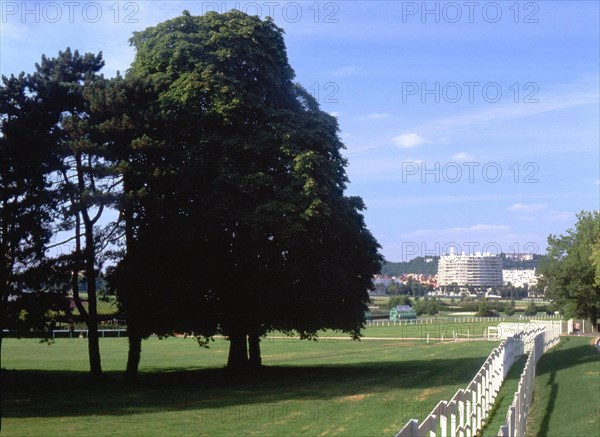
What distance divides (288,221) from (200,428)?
13.2m

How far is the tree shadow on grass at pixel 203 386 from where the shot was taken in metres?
24.7

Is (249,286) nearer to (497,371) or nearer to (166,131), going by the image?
(166,131)

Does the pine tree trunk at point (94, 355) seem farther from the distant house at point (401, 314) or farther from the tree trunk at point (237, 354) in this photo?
the distant house at point (401, 314)

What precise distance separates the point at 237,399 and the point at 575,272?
53319 mm

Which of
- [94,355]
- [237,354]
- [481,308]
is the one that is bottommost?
[481,308]

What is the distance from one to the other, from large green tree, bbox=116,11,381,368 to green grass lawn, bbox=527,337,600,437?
9564mm

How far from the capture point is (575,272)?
235 feet

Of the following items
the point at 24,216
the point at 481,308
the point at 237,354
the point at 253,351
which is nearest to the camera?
the point at 24,216

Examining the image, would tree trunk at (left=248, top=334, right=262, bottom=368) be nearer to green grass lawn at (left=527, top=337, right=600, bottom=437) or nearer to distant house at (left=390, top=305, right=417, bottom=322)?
green grass lawn at (left=527, top=337, right=600, bottom=437)

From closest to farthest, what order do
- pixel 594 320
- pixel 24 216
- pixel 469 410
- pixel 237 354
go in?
1. pixel 469 410
2. pixel 24 216
3. pixel 237 354
4. pixel 594 320

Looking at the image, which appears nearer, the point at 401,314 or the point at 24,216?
the point at 24,216

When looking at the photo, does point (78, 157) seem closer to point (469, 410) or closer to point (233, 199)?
point (233, 199)

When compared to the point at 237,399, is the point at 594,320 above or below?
below
